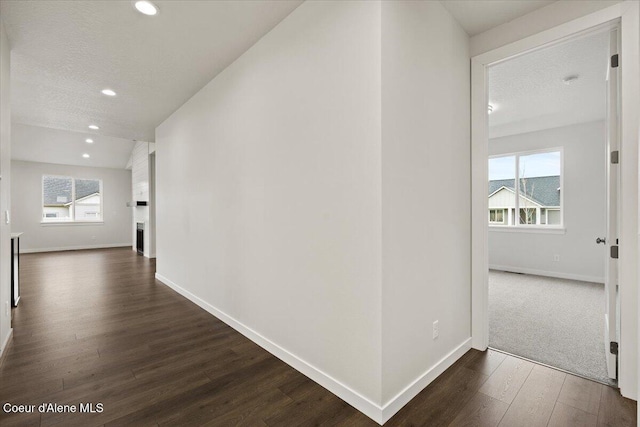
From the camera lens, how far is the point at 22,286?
4777 mm

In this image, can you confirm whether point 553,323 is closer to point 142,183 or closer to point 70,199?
point 142,183

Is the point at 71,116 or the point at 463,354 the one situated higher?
the point at 71,116

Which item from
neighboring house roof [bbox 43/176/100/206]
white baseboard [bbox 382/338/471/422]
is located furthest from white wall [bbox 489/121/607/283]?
neighboring house roof [bbox 43/176/100/206]

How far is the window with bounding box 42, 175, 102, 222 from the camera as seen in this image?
884cm

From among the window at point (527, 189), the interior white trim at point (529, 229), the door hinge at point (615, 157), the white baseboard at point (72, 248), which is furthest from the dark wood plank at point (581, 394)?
the white baseboard at point (72, 248)

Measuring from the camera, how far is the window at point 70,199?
29.0ft

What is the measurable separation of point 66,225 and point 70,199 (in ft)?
2.72

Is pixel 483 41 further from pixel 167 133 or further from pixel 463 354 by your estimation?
pixel 167 133

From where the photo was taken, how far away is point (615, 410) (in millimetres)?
1762

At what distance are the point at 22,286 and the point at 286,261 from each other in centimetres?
524

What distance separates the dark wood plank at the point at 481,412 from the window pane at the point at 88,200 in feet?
37.5

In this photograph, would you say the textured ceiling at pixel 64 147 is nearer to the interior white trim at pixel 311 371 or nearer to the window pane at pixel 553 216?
the interior white trim at pixel 311 371

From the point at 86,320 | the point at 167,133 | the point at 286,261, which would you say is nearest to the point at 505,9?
the point at 286,261

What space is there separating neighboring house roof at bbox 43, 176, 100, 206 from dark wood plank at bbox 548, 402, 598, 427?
12.0 meters
